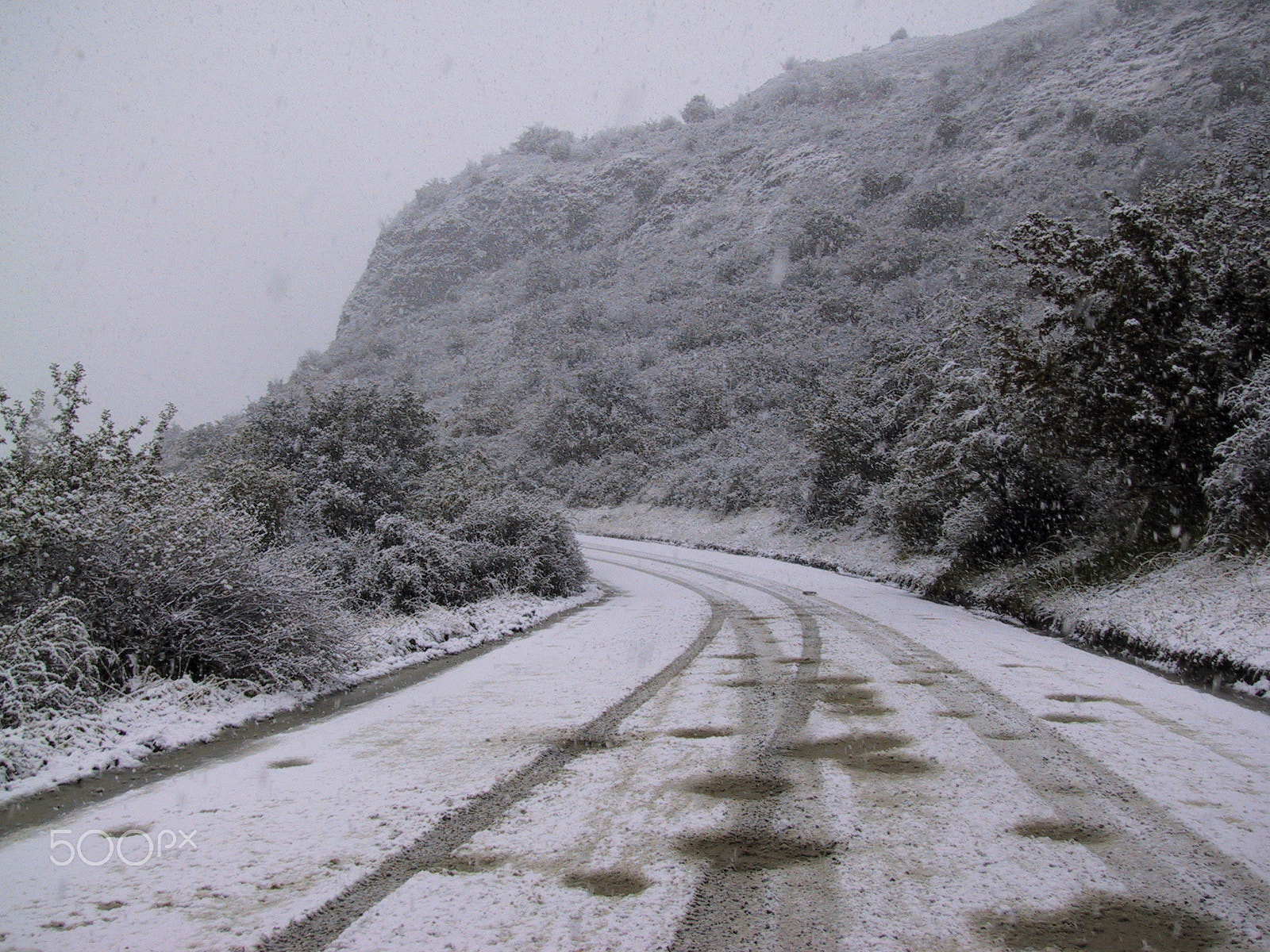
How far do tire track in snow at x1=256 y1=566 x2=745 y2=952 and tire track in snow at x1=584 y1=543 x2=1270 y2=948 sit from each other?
2.74m

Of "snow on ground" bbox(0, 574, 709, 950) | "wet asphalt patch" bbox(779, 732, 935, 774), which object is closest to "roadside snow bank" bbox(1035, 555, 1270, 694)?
"wet asphalt patch" bbox(779, 732, 935, 774)

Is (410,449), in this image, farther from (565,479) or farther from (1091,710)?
(565,479)

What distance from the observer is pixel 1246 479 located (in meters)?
8.62

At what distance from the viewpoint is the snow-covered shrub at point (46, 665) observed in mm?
5273

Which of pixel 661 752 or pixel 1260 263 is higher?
pixel 1260 263

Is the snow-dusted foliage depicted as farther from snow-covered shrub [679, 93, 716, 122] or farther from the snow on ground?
snow-covered shrub [679, 93, 716, 122]

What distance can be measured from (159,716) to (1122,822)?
6.72 m

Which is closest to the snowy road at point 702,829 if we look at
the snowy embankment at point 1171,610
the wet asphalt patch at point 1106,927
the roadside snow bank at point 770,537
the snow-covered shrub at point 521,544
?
the wet asphalt patch at point 1106,927

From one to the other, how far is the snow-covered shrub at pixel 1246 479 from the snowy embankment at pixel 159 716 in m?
10.0

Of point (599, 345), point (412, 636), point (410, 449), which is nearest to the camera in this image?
point (412, 636)

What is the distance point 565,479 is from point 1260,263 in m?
31.8

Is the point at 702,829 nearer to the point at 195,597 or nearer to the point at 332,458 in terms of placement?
the point at 195,597

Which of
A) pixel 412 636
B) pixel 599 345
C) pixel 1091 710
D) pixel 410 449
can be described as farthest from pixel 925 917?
pixel 599 345

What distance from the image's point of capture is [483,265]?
73.4 m
